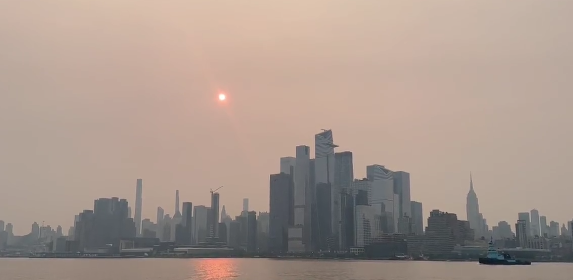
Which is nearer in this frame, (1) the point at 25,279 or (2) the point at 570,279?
(1) the point at 25,279

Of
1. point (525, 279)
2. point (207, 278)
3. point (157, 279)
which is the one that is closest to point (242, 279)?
point (207, 278)

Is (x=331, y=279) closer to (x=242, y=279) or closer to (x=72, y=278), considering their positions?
(x=242, y=279)

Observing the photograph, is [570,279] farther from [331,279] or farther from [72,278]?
[72,278]

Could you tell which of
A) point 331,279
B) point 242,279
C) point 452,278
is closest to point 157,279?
point 242,279

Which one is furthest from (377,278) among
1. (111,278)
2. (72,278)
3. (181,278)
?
(72,278)

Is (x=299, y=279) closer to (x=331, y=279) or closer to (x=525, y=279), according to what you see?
(x=331, y=279)

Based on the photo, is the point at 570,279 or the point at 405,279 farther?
the point at 570,279
